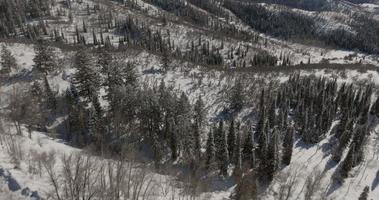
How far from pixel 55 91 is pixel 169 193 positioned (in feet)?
178

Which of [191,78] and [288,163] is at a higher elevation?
[191,78]

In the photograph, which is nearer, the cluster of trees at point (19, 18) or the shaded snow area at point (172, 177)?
the shaded snow area at point (172, 177)

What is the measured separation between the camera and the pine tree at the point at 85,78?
227ft

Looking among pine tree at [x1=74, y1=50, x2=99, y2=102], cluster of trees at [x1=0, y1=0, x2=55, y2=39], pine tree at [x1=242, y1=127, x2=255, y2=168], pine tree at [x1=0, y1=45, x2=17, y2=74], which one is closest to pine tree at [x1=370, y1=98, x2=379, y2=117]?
pine tree at [x1=242, y1=127, x2=255, y2=168]

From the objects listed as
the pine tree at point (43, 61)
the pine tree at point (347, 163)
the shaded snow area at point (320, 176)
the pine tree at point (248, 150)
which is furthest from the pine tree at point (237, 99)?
the pine tree at point (43, 61)

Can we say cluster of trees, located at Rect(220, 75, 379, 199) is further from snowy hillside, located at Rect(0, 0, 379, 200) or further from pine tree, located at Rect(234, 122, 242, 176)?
snowy hillside, located at Rect(0, 0, 379, 200)

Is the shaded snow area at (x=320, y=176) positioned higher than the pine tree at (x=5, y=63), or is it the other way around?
the pine tree at (x=5, y=63)

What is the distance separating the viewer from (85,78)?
70375 millimetres

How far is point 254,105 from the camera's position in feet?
306

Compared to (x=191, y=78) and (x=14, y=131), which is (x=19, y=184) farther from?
(x=191, y=78)

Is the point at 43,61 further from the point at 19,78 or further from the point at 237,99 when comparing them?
the point at 237,99

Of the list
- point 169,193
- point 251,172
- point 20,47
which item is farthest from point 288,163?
point 20,47

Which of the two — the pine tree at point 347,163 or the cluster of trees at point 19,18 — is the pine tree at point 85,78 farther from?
the cluster of trees at point 19,18

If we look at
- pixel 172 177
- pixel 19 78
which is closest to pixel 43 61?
pixel 19 78
